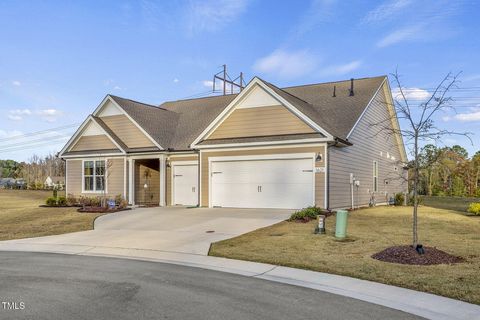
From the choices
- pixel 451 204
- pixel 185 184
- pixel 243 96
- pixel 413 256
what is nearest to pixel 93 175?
pixel 185 184

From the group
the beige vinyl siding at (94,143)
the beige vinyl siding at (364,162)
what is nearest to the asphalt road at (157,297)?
the beige vinyl siding at (364,162)

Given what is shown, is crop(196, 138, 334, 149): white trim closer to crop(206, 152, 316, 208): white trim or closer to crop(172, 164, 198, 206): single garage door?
crop(206, 152, 316, 208): white trim

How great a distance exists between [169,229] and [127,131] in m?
11.7

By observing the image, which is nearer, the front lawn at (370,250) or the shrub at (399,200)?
the front lawn at (370,250)

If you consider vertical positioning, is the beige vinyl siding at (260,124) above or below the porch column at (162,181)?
above

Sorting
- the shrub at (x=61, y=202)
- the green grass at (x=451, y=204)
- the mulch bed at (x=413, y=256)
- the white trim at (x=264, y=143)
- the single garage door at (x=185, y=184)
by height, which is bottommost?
the green grass at (x=451, y=204)

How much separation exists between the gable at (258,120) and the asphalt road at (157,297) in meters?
11.8

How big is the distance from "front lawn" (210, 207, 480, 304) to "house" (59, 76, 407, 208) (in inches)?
152

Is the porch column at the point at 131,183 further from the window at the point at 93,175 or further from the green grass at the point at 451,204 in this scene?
the green grass at the point at 451,204

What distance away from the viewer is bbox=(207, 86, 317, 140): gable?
19766 millimetres

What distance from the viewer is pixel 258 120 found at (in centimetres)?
2064

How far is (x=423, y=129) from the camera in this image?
1007 cm

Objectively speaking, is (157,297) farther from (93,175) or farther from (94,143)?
(94,143)

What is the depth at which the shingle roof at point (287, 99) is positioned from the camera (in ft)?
73.2
